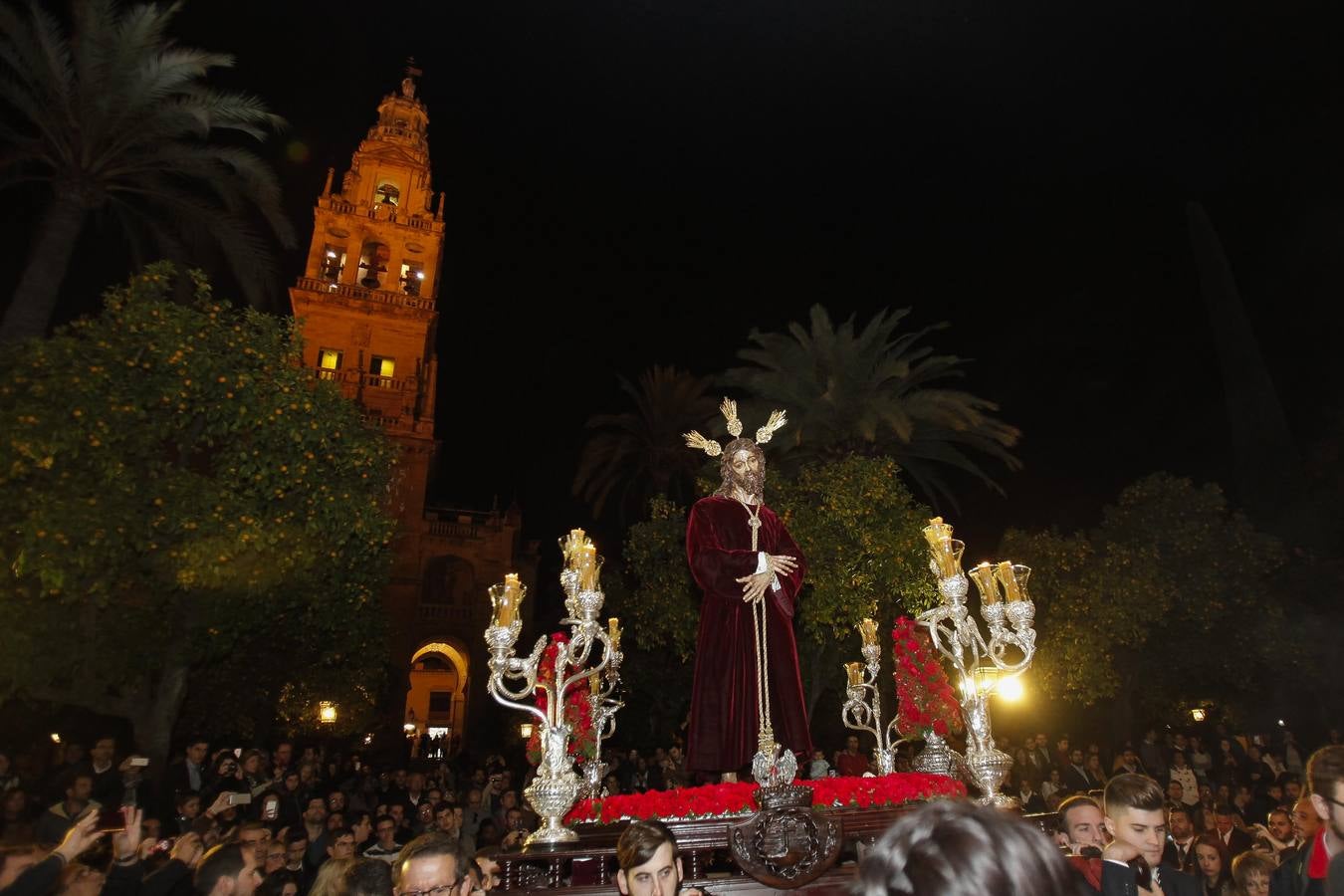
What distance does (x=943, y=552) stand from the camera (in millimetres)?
8633

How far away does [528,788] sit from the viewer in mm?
6922

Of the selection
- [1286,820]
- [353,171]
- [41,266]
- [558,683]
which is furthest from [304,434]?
[353,171]

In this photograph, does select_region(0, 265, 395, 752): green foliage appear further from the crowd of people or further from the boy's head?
the boy's head

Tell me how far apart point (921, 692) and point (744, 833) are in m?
6.20

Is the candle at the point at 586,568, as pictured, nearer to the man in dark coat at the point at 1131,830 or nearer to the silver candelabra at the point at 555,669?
the silver candelabra at the point at 555,669

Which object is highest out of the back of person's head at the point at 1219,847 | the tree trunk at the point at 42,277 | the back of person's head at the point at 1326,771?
the tree trunk at the point at 42,277

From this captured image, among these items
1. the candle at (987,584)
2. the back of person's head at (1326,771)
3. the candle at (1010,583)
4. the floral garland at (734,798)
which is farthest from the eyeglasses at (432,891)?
the candle at (987,584)

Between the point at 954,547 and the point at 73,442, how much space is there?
1314 cm

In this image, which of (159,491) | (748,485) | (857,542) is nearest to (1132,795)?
(748,485)

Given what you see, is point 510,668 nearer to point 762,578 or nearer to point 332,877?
point 762,578

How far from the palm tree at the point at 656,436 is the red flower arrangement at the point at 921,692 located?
1634 cm

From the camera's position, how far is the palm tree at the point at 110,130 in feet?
42.9

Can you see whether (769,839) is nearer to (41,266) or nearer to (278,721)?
(41,266)

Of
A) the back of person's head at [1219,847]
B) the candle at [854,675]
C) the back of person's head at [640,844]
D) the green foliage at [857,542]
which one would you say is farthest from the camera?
the green foliage at [857,542]
